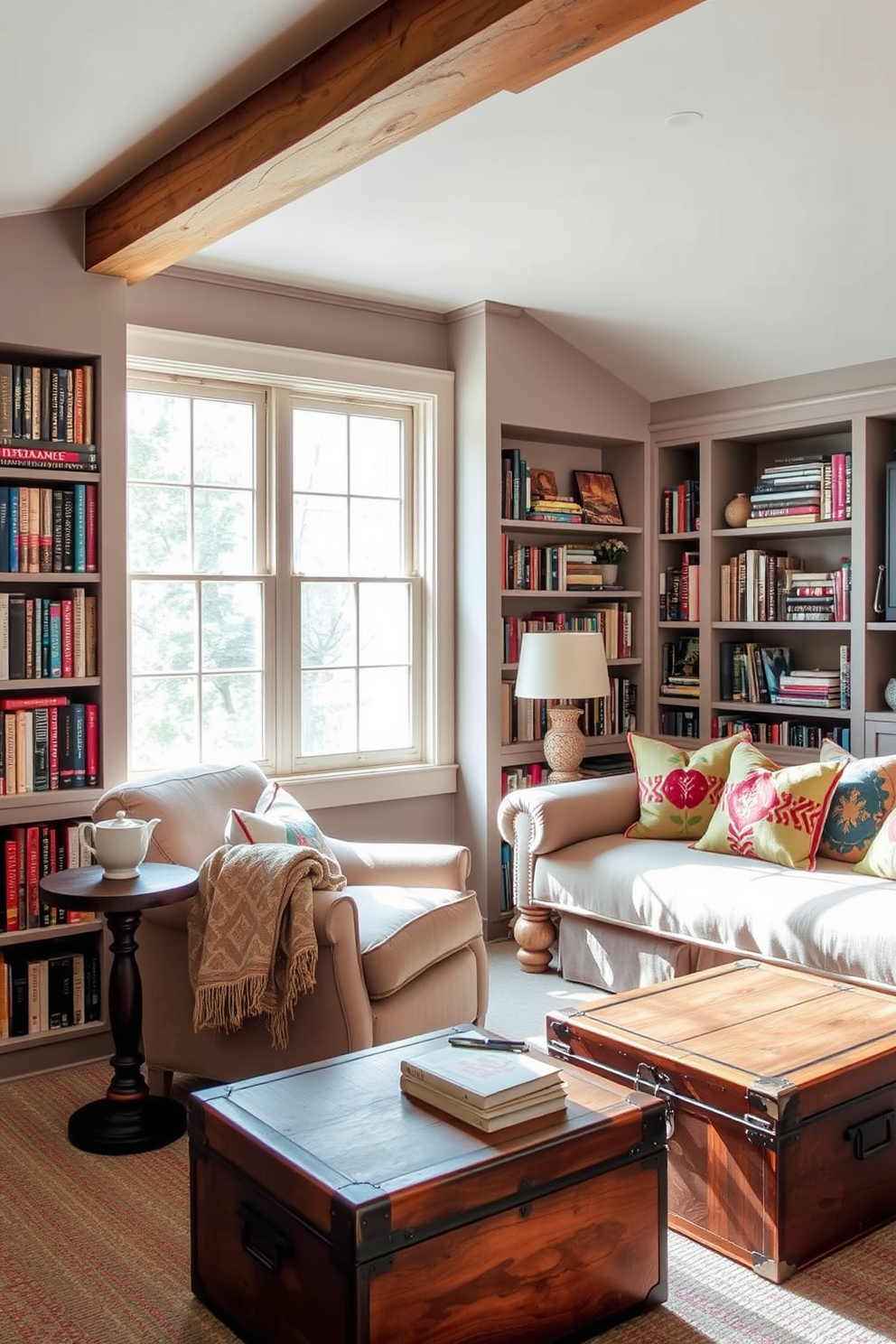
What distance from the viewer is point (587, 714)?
5.42 m

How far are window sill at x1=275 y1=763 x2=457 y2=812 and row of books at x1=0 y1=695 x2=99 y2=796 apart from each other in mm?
877

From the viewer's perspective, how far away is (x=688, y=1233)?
2.64 metres

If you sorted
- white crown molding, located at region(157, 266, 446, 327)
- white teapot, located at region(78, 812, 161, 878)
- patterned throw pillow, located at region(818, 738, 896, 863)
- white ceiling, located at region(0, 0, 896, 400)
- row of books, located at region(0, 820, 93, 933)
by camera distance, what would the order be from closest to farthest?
white ceiling, located at region(0, 0, 896, 400) < white teapot, located at region(78, 812, 161, 878) < row of books, located at region(0, 820, 93, 933) < patterned throw pillow, located at region(818, 738, 896, 863) < white crown molding, located at region(157, 266, 446, 327)

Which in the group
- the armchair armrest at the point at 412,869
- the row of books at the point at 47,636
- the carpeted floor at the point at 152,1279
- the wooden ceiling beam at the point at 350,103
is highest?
the wooden ceiling beam at the point at 350,103

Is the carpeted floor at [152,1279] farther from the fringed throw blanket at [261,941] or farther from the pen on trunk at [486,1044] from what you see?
the pen on trunk at [486,1044]

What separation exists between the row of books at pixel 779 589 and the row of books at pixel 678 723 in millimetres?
486

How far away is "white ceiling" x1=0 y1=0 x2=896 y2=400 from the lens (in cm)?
264

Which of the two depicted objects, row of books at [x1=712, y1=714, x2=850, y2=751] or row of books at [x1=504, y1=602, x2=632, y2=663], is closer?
row of books at [x1=712, y1=714, x2=850, y2=751]

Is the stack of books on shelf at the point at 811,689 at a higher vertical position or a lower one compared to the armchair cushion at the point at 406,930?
higher

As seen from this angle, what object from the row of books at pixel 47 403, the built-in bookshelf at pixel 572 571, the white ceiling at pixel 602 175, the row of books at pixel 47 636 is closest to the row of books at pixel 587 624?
the built-in bookshelf at pixel 572 571

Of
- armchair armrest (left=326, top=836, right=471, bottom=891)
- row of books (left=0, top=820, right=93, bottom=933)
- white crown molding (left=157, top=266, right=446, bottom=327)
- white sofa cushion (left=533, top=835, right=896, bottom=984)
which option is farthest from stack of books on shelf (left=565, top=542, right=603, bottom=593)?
row of books (left=0, top=820, right=93, bottom=933)

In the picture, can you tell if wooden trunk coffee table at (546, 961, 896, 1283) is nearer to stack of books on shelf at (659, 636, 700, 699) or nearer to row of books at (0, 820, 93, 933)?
row of books at (0, 820, 93, 933)

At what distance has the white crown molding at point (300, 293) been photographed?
14.1ft

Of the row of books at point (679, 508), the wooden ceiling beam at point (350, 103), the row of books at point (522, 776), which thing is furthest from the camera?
the row of books at point (679, 508)
